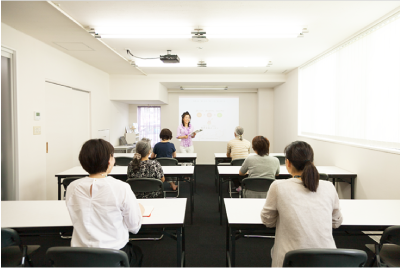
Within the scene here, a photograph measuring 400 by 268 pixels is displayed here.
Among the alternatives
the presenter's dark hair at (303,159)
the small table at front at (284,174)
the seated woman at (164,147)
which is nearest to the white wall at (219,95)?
the seated woman at (164,147)

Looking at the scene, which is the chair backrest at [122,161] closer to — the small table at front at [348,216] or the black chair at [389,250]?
the small table at front at [348,216]

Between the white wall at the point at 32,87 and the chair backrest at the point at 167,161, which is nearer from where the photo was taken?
the white wall at the point at 32,87

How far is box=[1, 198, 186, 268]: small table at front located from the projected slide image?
5.56 meters

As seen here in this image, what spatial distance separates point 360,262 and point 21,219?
2.09 m

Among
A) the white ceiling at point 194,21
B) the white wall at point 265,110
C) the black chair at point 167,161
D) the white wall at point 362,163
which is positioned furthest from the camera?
the white wall at point 265,110

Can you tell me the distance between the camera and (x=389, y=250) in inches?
70.5

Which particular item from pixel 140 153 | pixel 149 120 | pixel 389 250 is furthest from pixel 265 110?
pixel 389 250

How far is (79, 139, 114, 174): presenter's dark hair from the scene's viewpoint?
53.7 inches

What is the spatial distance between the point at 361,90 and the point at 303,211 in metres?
2.73

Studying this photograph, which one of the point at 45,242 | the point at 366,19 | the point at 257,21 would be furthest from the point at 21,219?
the point at 366,19

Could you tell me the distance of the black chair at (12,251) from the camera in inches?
56.1

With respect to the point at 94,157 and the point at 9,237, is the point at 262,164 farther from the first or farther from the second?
the point at 9,237

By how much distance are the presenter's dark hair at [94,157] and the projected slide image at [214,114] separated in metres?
6.14

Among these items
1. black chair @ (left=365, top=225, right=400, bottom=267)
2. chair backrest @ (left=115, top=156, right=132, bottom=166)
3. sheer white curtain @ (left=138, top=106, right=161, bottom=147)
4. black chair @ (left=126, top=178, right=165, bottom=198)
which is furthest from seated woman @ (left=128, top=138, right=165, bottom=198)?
sheer white curtain @ (left=138, top=106, right=161, bottom=147)
